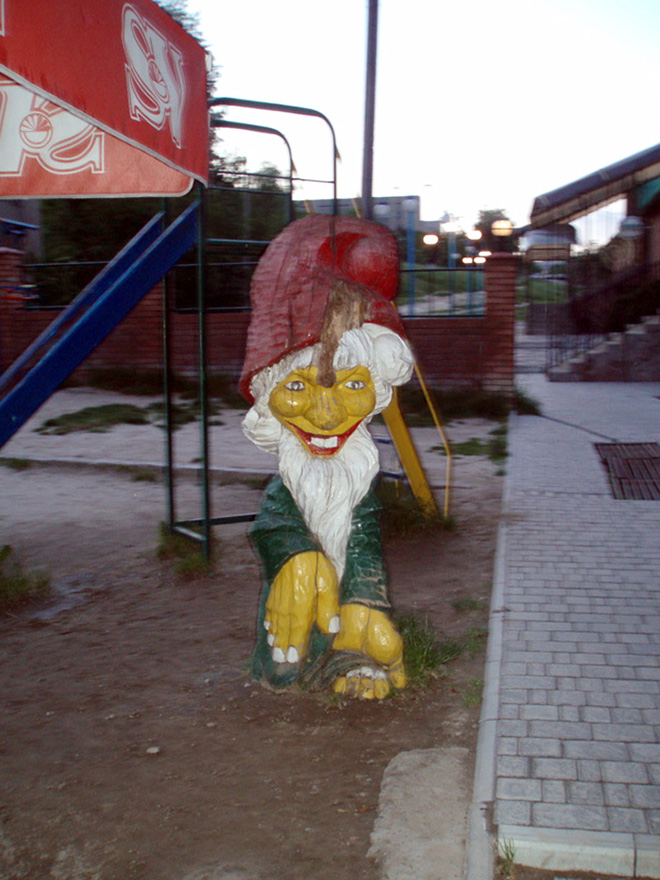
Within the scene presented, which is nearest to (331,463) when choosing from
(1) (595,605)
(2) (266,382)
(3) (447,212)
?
(2) (266,382)

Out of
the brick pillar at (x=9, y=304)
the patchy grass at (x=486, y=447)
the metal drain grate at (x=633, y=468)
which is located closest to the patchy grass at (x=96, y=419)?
the brick pillar at (x=9, y=304)

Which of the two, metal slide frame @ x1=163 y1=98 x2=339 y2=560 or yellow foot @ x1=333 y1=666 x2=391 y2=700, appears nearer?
yellow foot @ x1=333 y1=666 x2=391 y2=700

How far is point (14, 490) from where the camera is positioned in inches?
322

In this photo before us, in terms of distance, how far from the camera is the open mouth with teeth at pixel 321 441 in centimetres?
356

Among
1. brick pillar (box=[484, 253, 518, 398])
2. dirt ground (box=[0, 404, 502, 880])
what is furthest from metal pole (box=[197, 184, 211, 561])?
brick pillar (box=[484, 253, 518, 398])

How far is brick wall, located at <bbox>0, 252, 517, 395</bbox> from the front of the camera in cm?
1287

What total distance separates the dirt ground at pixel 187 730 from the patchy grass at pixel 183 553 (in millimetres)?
81

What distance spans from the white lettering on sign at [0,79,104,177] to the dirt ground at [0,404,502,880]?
257cm

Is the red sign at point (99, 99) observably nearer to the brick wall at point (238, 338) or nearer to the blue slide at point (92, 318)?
the blue slide at point (92, 318)

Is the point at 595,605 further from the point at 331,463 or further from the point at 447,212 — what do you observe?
the point at 447,212

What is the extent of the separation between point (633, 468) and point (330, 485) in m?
6.07

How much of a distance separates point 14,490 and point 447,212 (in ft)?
55.1

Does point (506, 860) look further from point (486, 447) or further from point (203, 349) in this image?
point (486, 447)

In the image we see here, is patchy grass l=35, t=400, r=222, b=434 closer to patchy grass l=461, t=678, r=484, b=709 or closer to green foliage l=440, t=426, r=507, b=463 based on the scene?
green foliage l=440, t=426, r=507, b=463
